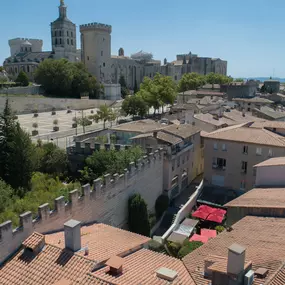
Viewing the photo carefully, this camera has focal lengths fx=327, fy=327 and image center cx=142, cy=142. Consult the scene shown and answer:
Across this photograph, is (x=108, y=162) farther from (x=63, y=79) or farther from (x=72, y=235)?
(x=63, y=79)

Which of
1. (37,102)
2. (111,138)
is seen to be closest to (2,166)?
(111,138)

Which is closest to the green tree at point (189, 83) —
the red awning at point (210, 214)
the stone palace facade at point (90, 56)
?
the stone palace facade at point (90, 56)

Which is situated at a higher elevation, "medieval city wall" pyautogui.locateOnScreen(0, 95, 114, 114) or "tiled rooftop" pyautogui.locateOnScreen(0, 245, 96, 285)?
"medieval city wall" pyautogui.locateOnScreen(0, 95, 114, 114)

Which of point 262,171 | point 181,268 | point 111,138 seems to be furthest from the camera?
point 111,138

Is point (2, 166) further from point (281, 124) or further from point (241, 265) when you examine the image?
point (281, 124)

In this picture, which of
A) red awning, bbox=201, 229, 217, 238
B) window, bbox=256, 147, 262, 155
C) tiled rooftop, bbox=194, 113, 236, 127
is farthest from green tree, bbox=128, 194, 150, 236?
tiled rooftop, bbox=194, 113, 236, 127

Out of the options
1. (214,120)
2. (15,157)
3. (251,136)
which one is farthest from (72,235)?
(214,120)

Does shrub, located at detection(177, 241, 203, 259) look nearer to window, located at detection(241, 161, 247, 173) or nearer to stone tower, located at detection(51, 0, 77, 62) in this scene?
window, located at detection(241, 161, 247, 173)
